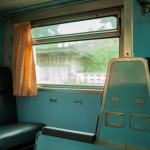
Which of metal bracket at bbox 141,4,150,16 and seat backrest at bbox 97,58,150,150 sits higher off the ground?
metal bracket at bbox 141,4,150,16

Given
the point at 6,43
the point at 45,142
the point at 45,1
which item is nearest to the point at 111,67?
the point at 45,142

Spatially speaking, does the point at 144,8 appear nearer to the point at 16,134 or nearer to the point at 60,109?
the point at 60,109

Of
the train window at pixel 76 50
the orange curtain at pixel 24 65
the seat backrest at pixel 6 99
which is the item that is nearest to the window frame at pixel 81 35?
the train window at pixel 76 50

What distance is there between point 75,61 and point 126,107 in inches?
66.2

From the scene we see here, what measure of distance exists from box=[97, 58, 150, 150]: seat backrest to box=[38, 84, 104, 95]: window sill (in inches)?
44.3

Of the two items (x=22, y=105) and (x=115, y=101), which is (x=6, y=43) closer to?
(x=22, y=105)

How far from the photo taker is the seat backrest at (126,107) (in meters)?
1.53

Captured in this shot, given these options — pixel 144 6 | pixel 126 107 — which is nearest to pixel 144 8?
pixel 144 6

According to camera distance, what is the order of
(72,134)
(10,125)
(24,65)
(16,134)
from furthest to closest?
(24,65)
(10,125)
(16,134)
(72,134)

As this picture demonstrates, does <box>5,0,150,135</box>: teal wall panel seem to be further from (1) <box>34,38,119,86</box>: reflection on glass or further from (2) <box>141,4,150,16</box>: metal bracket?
(2) <box>141,4,150,16</box>: metal bracket

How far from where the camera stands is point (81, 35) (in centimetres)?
293

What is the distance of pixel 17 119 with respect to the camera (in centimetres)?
354

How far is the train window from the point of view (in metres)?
2.80

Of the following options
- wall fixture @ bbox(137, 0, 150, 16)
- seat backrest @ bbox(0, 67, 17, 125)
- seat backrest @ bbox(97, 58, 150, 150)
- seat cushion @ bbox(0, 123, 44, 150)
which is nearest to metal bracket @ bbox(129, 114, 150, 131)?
seat backrest @ bbox(97, 58, 150, 150)
